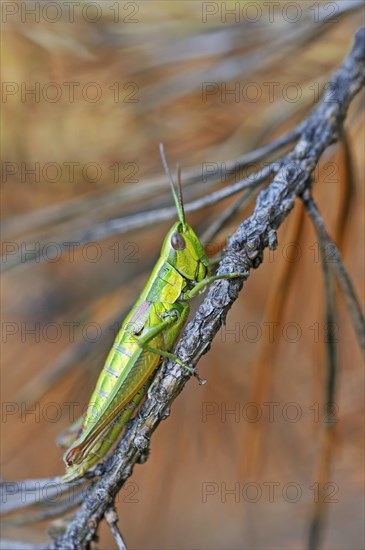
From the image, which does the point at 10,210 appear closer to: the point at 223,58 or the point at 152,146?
the point at 152,146

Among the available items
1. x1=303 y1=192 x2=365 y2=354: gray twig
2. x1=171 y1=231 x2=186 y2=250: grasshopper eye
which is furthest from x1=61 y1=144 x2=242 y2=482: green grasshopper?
x1=303 y1=192 x2=365 y2=354: gray twig

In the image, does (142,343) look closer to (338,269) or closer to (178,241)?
(178,241)

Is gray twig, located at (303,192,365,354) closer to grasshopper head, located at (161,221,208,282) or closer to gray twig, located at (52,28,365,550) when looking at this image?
gray twig, located at (52,28,365,550)

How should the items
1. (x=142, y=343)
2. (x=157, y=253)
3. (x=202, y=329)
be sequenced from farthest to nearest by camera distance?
(x=157, y=253) → (x=142, y=343) → (x=202, y=329)

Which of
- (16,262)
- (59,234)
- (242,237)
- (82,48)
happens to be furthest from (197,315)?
(82,48)

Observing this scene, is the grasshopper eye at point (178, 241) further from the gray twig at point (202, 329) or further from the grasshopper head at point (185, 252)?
the gray twig at point (202, 329)

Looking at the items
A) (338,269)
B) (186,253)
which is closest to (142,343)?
(186,253)

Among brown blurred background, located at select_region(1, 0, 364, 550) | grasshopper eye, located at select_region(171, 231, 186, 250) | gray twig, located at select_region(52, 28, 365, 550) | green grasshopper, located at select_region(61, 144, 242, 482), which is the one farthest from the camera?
brown blurred background, located at select_region(1, 0, 364, 550)
